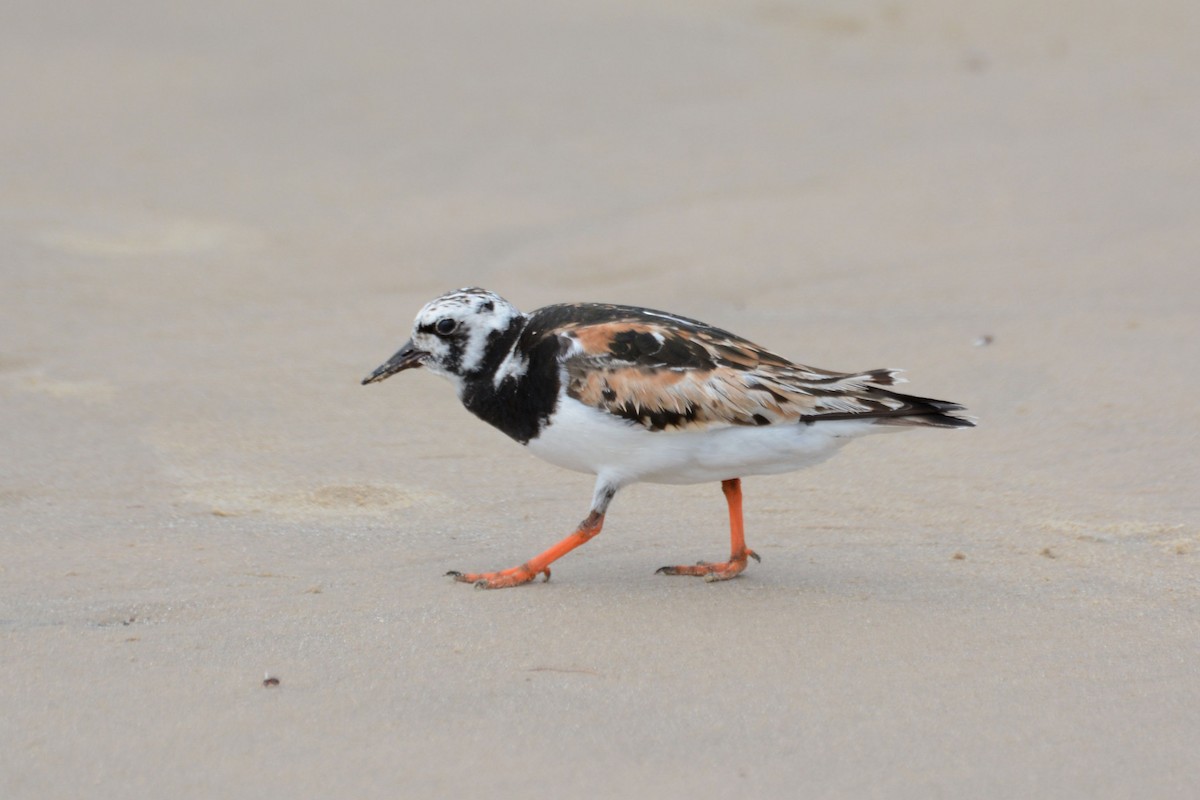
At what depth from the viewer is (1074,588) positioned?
5500mm

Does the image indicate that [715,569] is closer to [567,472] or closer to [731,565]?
[731,565]

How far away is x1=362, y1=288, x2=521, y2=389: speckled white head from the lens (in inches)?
221

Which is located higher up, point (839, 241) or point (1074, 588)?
point (839, 241)

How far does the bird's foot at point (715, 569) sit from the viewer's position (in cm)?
571

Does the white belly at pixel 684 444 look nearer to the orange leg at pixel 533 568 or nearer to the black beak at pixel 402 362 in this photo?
the orange leg at pixel 533 568

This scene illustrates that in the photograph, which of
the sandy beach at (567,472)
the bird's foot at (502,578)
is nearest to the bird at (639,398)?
the bird's foot at (502,578)

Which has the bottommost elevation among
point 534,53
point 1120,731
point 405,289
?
point 1120,731

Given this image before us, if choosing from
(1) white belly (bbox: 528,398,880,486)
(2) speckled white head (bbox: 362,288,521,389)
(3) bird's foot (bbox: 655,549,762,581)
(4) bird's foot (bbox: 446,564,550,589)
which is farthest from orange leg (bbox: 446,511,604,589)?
(2) speckled white head (bbox: 362,288,521,389)

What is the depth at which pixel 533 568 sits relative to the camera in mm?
5562

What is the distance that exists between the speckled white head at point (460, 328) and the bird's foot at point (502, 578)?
75 centimetres

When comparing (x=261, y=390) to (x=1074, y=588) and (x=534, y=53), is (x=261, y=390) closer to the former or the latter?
(x=1074, y=588)

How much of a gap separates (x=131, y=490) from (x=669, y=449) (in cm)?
249

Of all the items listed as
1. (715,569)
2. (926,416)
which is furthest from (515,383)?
(926,416)

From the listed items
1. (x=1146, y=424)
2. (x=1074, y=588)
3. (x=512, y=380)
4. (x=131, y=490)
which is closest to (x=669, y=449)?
(x=512, y=380)
